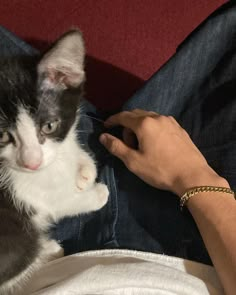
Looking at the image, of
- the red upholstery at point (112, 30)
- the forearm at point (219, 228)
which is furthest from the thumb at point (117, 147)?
the red upholstery at point (112, 30)

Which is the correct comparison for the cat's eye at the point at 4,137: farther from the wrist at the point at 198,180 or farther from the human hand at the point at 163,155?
the wrist at the point at 198,180

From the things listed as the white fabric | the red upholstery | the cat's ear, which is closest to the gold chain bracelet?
the white fabric

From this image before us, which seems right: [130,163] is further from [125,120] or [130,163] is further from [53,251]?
[53,251]

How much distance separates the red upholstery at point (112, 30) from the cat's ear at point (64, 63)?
2.65ft

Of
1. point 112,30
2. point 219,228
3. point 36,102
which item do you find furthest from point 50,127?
point 112,30

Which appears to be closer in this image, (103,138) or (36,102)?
(36,102)

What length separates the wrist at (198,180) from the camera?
0.90 meters

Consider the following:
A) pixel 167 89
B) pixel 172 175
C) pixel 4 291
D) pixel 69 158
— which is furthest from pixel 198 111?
pixel 4 291

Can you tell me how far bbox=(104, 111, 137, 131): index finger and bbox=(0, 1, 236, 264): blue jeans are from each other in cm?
6

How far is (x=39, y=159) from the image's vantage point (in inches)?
34.8

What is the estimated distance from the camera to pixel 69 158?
1060 mm

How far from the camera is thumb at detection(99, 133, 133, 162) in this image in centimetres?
100

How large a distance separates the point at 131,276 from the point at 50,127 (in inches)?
15.6

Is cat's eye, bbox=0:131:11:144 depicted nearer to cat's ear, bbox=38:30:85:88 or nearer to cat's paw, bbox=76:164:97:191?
cat's ear, bbox=38:30:85:88
